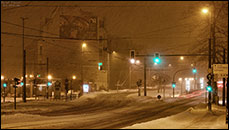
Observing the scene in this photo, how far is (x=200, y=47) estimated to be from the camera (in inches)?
1359

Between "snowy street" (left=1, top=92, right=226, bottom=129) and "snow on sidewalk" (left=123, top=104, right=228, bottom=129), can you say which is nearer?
"snow on sidewalk" (left=123, top=104, right=228, bottom=129)

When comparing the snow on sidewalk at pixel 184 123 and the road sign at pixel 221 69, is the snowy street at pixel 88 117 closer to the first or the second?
the snow on sidewalk at pixel 184 123

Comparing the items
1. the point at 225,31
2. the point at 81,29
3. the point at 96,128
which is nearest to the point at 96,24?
the point at 81,29

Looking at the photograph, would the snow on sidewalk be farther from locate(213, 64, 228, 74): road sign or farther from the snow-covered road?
locate(213, 64, 228, 74): road sign

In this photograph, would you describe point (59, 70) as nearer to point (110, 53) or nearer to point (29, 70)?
point (29, 70)

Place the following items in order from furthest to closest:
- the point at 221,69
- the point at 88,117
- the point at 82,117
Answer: the point at 88,117, the point at 82,117, the point at 221,69

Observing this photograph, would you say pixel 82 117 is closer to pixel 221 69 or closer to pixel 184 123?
pixel 184 123

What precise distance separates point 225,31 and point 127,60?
50689 millimetres

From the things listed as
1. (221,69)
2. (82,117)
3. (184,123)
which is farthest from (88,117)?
(221,69)

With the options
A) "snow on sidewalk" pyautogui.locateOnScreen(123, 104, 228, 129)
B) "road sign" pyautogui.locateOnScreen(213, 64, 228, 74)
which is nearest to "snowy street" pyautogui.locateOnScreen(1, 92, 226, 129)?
"snow on sidewalk" pyautogui.locateOnScreen(123, 104, 228, 129)

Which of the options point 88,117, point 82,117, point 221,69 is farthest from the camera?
point 88,117

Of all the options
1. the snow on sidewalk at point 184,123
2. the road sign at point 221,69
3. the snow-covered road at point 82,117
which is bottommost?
the snow-covered road at point 82,117

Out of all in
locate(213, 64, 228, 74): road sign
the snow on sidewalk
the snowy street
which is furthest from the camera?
the snowy street

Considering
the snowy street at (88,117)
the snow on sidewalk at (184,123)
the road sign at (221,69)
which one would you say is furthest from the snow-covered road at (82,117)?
the road sign at (221,69)
